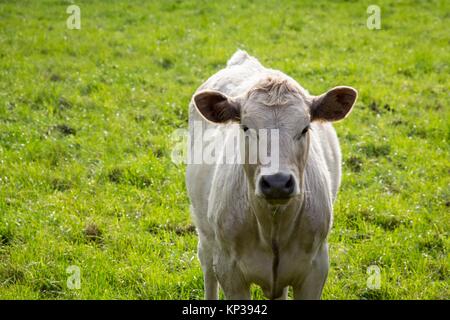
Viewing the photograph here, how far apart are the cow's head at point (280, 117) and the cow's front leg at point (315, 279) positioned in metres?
0.57

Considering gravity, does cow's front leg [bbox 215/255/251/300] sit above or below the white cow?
below

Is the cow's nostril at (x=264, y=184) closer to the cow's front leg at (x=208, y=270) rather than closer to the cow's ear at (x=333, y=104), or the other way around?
the cow's ear at (x=333, y=104)

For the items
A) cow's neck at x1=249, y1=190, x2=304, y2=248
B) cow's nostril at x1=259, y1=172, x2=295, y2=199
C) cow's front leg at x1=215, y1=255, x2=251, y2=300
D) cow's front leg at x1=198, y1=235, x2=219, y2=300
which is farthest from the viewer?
cow's front leg at x1=198, y1=235, x2=219, y2=300

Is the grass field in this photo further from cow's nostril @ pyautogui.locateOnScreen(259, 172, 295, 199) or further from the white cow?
cow's nostril @ pyautogui.locateOnScreen(259, 172, 295, 199)

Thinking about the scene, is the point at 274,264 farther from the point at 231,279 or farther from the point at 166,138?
the point at 166,138

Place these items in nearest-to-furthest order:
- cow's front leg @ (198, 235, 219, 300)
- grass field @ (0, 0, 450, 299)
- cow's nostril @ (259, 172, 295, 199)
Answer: cow's nostril @ (259, 172, 295, 199) < cow's front leg @ (198, 235, 219, 300) < grass field @ (0, 0, 450, 299)

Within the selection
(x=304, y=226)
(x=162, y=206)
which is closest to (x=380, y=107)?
(x=162, y=206)

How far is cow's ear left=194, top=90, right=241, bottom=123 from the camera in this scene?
412 cm

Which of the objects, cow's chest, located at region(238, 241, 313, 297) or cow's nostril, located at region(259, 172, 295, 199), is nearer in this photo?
cow's nostril, located at region(259, 172, 295, 199)

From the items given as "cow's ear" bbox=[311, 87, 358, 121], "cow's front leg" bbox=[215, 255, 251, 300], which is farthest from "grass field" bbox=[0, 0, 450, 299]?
"cow's ear" bbox=[311, 87, 358, 121]

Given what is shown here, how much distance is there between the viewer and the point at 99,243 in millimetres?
6184

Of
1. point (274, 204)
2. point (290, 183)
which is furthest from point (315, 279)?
point (290, 183)

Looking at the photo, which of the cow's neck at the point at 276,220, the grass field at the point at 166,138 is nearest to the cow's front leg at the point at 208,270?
the grass field at the point at 166,138

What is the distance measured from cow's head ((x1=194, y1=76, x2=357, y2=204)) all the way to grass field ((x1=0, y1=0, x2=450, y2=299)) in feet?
6.08
